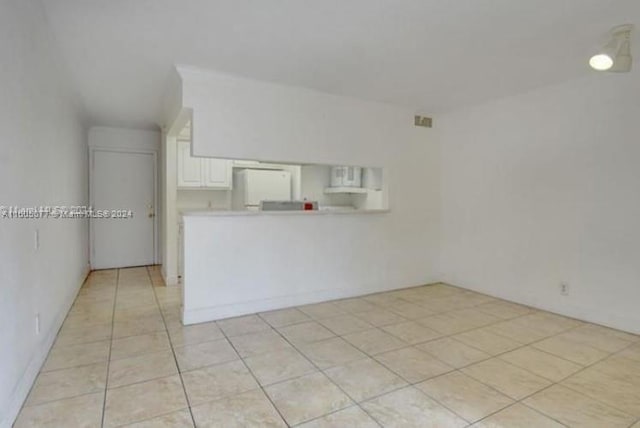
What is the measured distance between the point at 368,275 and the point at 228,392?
2.53 metres

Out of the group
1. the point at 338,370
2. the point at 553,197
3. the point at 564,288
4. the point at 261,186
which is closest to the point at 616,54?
the point at 553,197

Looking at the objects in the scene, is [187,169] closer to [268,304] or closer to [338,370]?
[268,304]

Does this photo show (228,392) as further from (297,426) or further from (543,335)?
(543,335)

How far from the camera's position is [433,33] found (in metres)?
2.53

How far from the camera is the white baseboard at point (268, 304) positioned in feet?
10.9

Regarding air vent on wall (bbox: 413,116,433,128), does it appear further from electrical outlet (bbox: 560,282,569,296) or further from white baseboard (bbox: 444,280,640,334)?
electrical outlet (bbox: 560,282,569,296)

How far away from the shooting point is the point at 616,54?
8.37ft

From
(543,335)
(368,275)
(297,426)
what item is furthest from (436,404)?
(368,275)

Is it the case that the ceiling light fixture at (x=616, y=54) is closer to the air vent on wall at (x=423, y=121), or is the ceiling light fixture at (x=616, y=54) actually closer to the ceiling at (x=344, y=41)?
the ceiling at (x=344, y=41)

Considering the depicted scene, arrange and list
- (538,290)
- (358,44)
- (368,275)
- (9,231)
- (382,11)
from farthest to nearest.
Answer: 1. (368,275)
2. (538,290)
3. (358,44)
4. (382,11)
5. (9,231)

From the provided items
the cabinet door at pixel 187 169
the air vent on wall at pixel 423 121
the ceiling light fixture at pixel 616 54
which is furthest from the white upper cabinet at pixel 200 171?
the ceiling light fixture at pixel 616 54

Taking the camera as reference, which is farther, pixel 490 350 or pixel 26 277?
pixel 490 350

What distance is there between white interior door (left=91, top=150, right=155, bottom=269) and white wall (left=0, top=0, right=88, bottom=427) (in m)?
2.47

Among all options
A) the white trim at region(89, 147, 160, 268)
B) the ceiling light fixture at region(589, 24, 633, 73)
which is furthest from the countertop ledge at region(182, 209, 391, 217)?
the white trim at region(89, 147, 160, 268)
